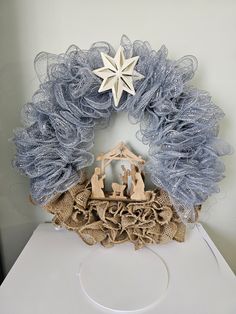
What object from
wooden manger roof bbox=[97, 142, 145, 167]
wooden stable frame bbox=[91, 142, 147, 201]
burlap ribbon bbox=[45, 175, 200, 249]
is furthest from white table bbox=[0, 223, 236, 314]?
wooden manger roof bbox=[97, 142, 145, 167]

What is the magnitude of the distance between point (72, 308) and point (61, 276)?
0.10 metres

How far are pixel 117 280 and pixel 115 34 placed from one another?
25.0 inches

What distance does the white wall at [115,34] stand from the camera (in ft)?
2.17

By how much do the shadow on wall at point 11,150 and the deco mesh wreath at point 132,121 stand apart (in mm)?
83

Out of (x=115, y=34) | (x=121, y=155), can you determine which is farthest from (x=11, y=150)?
(x=115, y=34)

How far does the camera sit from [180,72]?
25.4 inches

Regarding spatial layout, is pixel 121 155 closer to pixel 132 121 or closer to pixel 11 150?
pixel 132 121

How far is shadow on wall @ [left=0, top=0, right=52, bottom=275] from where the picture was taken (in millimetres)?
675

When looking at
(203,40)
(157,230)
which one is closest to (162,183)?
(157,230)

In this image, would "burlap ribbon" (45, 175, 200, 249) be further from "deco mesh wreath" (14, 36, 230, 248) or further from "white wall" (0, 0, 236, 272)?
"white wall" (0, 0, 236, 272)

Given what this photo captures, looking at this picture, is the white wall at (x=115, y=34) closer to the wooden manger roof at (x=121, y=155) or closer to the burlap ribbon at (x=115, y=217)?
the wooden manger roof at (x=121, y=155)

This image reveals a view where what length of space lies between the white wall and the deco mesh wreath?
6cm

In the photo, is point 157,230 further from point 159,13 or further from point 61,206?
point 159,13

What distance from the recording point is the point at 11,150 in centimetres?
79
